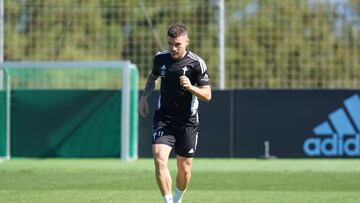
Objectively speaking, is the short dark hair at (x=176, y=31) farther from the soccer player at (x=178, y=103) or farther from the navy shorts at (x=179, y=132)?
the navy shorts at (x=179, y=132)

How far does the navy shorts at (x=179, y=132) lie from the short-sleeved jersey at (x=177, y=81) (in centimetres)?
7

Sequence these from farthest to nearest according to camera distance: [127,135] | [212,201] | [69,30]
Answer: [69,30] < [127,135] < [212,201]

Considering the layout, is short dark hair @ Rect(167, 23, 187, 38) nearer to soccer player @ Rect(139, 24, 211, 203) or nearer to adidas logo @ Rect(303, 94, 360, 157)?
soccer player @ Rect(139, 24, 211, 203)

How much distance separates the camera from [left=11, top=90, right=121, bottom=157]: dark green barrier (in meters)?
21.2

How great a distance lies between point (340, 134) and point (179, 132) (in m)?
10.9

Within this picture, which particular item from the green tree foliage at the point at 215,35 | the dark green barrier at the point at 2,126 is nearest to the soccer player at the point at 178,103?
the dark green barrier at the point at 2,126

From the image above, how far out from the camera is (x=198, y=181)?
1496 cm

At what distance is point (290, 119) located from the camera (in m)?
21.2

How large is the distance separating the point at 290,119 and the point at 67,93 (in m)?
5.22

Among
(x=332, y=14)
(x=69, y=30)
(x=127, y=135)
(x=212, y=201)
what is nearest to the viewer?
(x=212, y=201)

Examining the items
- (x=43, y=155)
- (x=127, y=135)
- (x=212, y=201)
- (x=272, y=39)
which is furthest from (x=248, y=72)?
(x=212, y=201)

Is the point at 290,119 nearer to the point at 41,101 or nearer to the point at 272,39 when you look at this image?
the point at 272,39

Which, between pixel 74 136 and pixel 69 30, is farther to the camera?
pixel 69 30

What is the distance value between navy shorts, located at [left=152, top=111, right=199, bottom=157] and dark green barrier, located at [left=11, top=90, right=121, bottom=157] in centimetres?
1045
